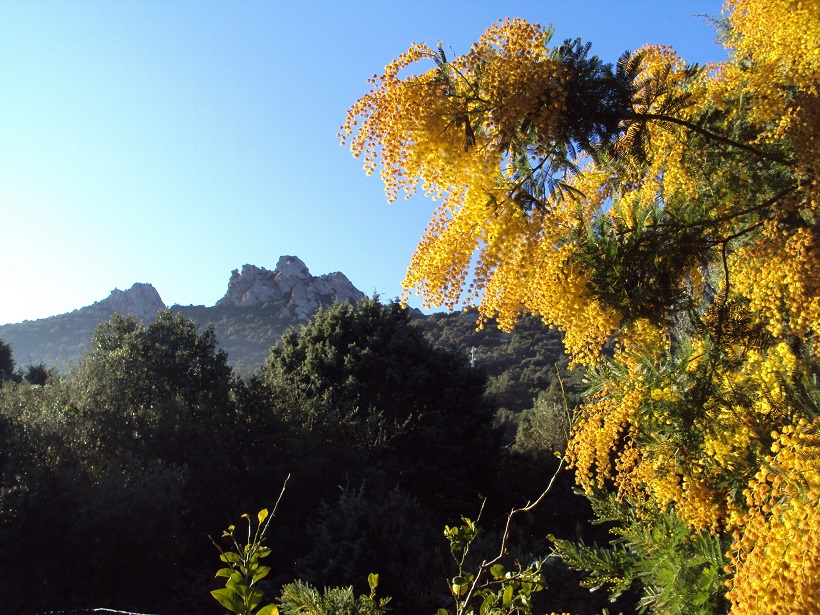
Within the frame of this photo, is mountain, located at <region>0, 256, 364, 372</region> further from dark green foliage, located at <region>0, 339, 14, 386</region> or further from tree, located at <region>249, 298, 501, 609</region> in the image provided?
tree, located at <region>249, 298, 501, 609</region>

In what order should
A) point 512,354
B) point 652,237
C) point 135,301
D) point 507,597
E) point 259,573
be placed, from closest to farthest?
point 259,573
point 507,597
point 652,237
point 512,354
point 135,301

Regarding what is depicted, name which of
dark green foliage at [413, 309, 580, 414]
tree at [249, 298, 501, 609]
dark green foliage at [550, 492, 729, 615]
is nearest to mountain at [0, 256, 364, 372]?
dark green foliage at [413, 309, 580, 414]

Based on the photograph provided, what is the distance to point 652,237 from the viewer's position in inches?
182

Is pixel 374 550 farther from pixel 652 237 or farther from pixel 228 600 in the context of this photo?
pixel 228 600

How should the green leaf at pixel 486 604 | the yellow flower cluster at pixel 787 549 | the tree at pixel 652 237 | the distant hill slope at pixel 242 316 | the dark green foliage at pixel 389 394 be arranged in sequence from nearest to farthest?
1. the yellow flower cluster at pixel 787 549
2. the green leaf at pixel 486 604
3. the tree at pixel 652 237
4. the dark green foliage at pixel 389 394
5. the distant hill slope at pixel 242 316

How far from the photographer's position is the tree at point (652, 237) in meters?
3.76

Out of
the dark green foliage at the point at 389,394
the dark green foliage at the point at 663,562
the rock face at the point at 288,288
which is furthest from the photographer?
the rock face at the point at 288,288

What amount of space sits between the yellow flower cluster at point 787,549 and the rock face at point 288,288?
4913 centimetres

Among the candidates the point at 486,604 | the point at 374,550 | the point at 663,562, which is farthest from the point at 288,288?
the point at 486,604

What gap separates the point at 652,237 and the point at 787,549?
2844 mm

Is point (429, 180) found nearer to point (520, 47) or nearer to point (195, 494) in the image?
point (520, 47)

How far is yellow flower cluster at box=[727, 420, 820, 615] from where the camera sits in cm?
200

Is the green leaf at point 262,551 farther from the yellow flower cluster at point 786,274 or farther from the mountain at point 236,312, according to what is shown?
the mountain at point 236,312

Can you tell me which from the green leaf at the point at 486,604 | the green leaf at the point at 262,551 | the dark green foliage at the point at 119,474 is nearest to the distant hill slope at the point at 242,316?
the dark green foliage at the point at 119,474
